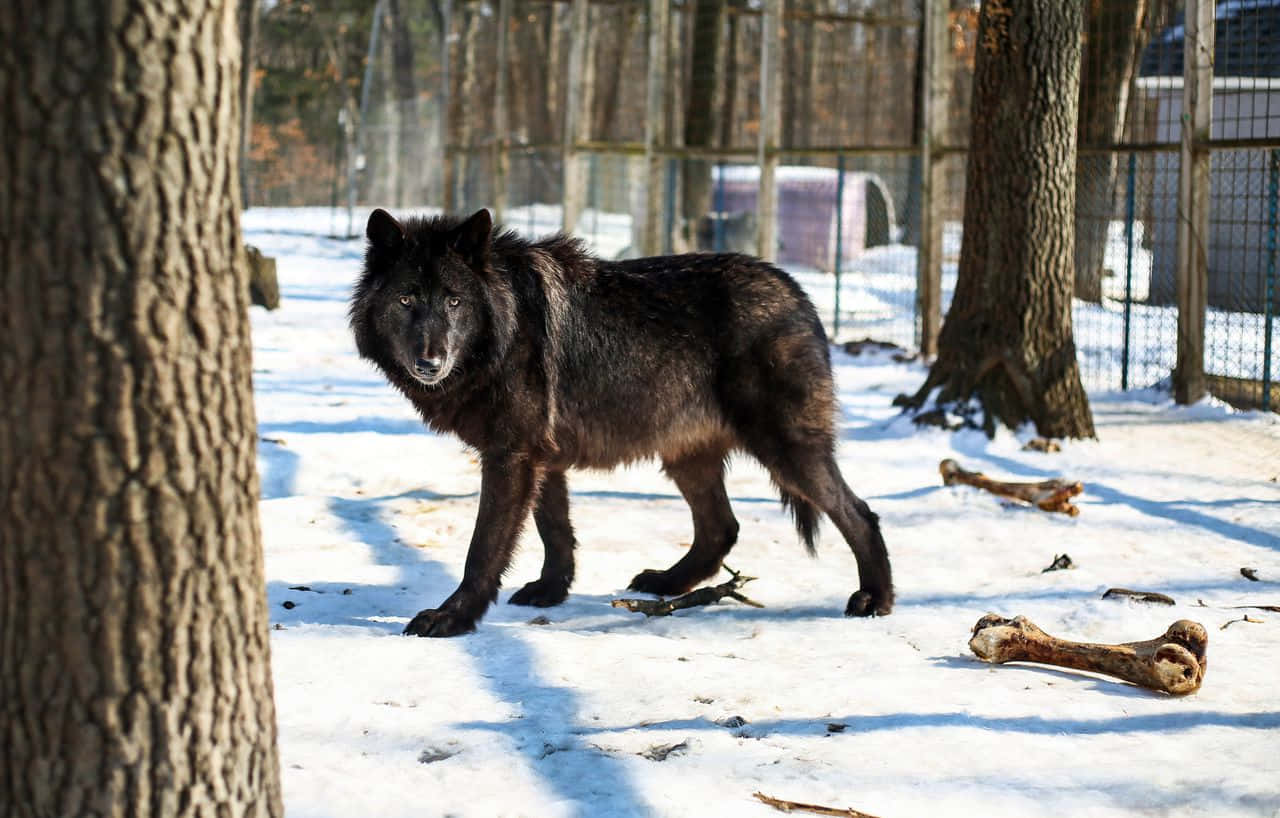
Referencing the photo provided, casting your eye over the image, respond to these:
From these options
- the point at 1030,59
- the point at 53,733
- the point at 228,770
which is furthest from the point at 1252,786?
the point at 1030,59

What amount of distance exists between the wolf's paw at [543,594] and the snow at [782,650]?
0.09 metres

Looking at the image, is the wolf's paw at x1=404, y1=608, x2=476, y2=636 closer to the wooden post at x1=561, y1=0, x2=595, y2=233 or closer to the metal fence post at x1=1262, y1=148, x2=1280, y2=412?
the metal fence post at x1=1262, y1=148, x2=1280, y2=412

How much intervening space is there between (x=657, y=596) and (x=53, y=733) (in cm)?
349

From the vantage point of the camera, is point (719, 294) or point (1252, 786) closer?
point (1252, 786)

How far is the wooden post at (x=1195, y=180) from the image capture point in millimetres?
9523

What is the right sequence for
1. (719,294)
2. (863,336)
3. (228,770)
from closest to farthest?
(228,770), (719,294), (863,336)

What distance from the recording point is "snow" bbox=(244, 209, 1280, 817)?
3510 millimetres

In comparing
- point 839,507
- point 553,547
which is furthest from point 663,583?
point 839,507

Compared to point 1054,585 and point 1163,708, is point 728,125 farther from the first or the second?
point 1163,708

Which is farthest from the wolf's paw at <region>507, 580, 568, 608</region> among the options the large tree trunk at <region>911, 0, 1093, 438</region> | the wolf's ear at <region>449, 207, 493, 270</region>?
the large tree trunk at <region>911, 0, 1093, 438</region>

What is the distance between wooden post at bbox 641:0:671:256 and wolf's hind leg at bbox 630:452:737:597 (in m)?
9.07

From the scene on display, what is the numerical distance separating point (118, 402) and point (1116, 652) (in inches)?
131

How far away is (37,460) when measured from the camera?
237cm

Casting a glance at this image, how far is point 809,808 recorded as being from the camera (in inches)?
131
